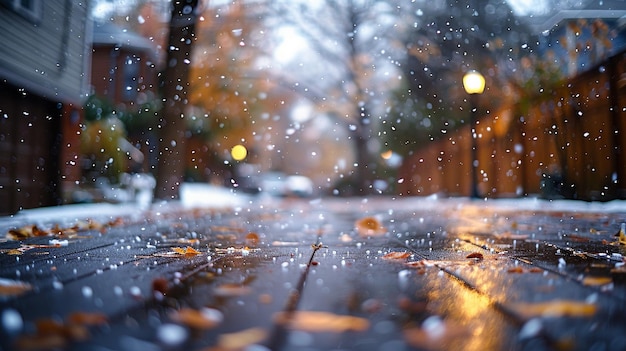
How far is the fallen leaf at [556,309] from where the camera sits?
5.20 feet

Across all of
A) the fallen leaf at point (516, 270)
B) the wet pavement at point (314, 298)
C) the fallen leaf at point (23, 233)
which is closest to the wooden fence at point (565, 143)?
the wet pavement at point (314, 298)

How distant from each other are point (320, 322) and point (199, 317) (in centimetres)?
36

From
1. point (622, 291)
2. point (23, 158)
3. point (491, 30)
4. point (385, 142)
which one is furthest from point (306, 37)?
point (622, 291)

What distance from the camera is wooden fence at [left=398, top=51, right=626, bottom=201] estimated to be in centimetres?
1033

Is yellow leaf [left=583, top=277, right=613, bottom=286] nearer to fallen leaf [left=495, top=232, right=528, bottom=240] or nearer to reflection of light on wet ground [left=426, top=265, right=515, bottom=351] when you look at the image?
reflection of light on wet ground [left=426, top=265, right=515, bottom=351]

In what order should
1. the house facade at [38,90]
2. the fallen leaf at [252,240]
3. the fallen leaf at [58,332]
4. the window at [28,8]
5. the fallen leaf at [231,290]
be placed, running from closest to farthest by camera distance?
the fallen leaf at [58,332]
the fallen leaf at [231,290]
the fallen leaf at [252,240]
the window at [28,8]
the house facade at [38,90]

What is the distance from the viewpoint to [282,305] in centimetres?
179

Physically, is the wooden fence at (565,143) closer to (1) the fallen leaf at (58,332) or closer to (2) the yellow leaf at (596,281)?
(2) the yellow leaf at (596,281)

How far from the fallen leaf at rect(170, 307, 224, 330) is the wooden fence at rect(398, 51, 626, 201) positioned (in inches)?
408

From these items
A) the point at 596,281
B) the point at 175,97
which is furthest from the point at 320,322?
the point at 175,97

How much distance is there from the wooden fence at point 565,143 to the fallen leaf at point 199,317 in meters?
10.4

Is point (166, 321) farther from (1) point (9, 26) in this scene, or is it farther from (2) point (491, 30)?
(2) point (491, 30)

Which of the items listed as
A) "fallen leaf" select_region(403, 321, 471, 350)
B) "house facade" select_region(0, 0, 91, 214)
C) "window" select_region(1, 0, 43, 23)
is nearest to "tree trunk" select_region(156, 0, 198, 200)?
"house facade" select_region(0, 0, 91, 214)

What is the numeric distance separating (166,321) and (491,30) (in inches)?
637
